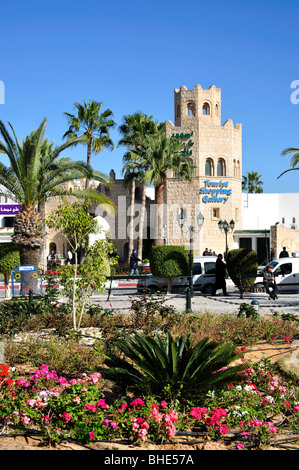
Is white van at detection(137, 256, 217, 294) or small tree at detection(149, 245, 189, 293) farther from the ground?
small tree at detection(149, 245, 189, 293)

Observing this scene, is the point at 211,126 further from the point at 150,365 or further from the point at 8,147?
the point at 150,365

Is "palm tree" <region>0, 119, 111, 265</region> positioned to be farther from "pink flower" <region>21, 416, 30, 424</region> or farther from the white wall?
the white wall

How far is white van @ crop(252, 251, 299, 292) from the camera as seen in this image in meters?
18.9

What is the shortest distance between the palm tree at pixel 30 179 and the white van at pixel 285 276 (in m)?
6.79

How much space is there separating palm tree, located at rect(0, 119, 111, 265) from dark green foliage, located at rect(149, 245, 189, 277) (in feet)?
10.3

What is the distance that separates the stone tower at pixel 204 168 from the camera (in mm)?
37125

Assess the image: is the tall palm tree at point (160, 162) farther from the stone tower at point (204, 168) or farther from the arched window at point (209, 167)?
the arched window at point (209, 167)

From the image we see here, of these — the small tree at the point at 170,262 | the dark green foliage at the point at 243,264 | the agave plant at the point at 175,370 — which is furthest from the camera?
the small tree at the point at 170,262

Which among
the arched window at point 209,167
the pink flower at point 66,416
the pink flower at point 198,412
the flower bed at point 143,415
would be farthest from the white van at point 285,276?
the arched window at point 209,167

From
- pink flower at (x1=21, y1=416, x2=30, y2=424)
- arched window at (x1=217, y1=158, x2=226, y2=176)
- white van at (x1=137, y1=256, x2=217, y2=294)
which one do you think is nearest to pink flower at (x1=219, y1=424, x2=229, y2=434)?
pink flower at (x1=21, y1=416, x2=30, y2=424)

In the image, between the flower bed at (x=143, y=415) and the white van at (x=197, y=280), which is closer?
the flower bed at (x=143, y=415)

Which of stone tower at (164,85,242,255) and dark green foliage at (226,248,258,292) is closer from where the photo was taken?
dark green foliage at (226,248,258,292)

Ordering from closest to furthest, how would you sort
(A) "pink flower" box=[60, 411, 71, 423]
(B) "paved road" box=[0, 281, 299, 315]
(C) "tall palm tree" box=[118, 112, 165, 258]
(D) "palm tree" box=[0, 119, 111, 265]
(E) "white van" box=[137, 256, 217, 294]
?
(A) "pink flower" box=[60, 411, 71, 423], (B) "paved road" box=[0, 281, 299, 315], (D) "palm tree" box=[0, 119, 111, 265], (E) "white van" box=[137, 256, 217, 294], (C) "tall palm tree" box=[118, 112, 165, 258]
